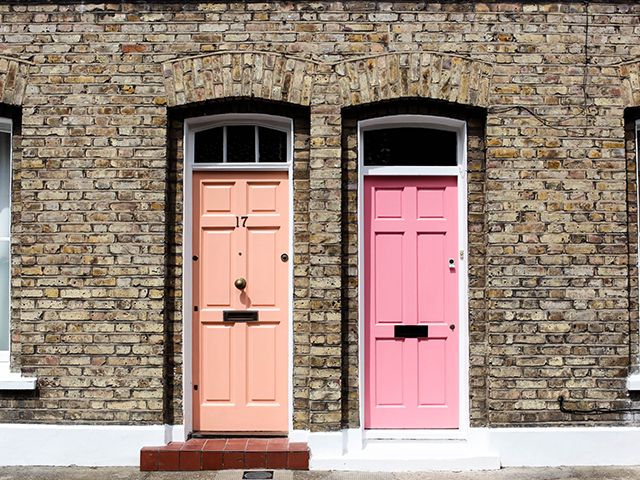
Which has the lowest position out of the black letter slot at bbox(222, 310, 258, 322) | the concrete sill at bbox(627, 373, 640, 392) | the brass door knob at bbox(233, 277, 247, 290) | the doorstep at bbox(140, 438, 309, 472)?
the doorstep at bbox(140, 438, 309, 472)

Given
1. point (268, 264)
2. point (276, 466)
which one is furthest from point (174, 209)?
point (276, 466)

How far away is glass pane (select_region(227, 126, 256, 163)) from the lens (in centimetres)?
629

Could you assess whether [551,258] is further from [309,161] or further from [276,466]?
[276,466]

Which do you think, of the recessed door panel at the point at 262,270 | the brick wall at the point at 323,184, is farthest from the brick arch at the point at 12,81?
the recessed door panel at the point at 262,270

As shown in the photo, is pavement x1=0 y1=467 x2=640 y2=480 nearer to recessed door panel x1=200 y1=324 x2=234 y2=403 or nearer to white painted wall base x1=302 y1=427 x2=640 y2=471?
white painted wall base x1=302 y1=427 x2=640 y2=471

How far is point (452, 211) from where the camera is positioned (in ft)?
20.5

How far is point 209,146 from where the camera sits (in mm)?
6309

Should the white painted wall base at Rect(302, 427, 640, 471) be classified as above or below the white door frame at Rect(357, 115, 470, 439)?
below

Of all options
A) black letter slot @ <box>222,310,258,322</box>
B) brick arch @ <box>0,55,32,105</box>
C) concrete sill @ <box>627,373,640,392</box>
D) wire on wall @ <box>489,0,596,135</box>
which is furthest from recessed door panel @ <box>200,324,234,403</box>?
concrete sill @ <box>627,373,640,392</box>

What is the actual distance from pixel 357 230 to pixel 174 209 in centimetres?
170

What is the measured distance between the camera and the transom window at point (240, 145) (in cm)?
629

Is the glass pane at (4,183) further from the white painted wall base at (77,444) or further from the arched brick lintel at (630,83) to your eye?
the arched brick lintel at (630,83)

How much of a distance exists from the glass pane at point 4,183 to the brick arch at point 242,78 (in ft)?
5.64

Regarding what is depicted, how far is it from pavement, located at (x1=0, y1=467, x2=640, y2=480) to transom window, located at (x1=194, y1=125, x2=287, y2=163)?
2826mm
